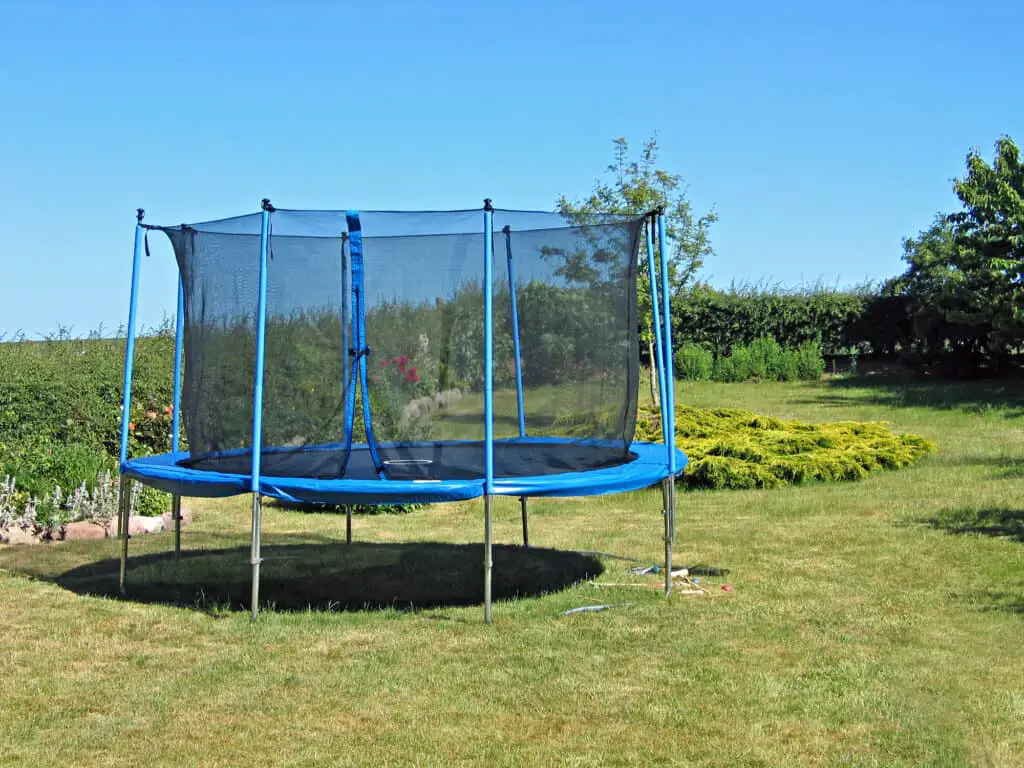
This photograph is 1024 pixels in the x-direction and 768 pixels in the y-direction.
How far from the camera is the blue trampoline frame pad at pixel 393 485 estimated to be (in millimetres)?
5066

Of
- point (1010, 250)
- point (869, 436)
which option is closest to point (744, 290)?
point (1010, 250)

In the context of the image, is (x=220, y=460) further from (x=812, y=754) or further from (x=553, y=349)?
(x=812, y=754)

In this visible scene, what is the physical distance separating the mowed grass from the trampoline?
0.61 m

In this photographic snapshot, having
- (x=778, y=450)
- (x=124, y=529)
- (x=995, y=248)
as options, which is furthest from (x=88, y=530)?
(x=995, y=248)

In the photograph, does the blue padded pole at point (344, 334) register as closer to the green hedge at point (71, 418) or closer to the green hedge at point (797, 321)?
the green hedge at point (71, 418)

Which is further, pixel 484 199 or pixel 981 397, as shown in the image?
pixel 981 397

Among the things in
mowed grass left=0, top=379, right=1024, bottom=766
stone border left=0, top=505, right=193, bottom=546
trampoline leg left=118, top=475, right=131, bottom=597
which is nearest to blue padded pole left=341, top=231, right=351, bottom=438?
mowed grass left=0, top=379, right=1024, bottom=766

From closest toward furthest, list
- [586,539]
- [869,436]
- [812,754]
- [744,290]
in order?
[812,754]
[586,539]
[869,436]
[744,290]

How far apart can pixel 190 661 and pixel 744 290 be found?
18527mm

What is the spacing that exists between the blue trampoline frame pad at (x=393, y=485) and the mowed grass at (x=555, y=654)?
0.58 meters

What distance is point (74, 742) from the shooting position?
12.1 ft

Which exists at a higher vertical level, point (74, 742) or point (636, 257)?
point (636, 257)

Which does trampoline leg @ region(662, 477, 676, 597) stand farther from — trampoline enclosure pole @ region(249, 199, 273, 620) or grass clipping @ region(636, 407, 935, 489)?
grass clipping @ region(636, 407, 935, 489)

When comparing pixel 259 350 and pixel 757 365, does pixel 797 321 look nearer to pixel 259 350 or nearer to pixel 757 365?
pixel 757 365
